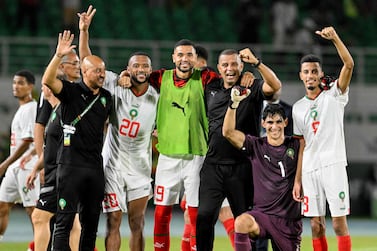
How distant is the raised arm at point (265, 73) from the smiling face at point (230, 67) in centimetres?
34

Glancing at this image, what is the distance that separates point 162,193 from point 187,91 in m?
1.19

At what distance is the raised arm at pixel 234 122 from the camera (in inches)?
375

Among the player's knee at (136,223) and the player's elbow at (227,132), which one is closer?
the player's elbow at (227,132)

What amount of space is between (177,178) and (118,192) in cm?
69

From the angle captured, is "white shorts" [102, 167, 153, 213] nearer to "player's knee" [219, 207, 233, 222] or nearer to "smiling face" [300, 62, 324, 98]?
"player's knee" [219, 207, 233, 222]

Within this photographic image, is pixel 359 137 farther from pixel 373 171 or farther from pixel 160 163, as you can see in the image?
pixel 160 163

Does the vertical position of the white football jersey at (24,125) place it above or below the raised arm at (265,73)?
below

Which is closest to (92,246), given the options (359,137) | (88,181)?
(88,181)

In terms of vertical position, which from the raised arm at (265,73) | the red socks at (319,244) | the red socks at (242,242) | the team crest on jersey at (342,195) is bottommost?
the red socks at (319,244)

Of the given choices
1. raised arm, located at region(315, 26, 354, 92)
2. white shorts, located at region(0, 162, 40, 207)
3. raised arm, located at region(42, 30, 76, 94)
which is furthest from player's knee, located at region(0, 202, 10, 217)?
raised arm, located at region(315, 26, 354, 92)

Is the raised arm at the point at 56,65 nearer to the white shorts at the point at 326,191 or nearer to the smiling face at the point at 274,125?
the smiling face at the point at 274,125

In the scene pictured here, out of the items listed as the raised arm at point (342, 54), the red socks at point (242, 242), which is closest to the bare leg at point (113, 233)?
the red socks at point (242, 242)

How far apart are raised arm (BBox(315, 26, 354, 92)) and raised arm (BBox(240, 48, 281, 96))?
0.83 m

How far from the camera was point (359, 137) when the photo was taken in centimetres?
2131
